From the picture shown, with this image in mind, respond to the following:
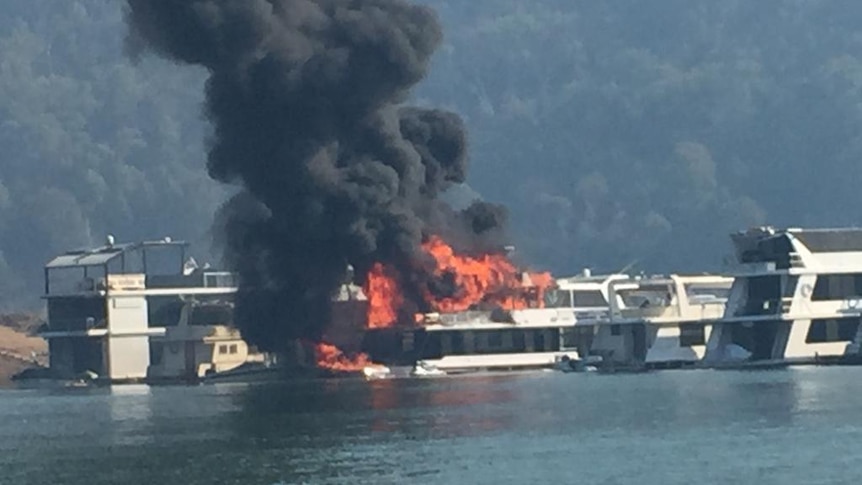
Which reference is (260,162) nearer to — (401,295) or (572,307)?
(401,295)

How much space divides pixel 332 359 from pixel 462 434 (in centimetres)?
4419

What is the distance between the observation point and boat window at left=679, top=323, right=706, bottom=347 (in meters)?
152

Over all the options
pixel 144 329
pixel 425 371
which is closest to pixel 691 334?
pixel 425 371

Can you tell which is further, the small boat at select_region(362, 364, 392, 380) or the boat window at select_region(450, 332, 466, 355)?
the boat window at select_region(450, 332, 466, 355)

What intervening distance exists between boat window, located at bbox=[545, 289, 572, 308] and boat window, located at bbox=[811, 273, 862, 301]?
55.3 feet

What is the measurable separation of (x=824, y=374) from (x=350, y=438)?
44.5 m

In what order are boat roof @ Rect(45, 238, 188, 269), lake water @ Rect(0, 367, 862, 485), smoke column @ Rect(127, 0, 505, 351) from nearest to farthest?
lake water @ Rect(0, 367, 862, 485) < smoke column @ Rect(127, 0, 505, 351) < boat roof @ Rect(45, 238, 188, 269)

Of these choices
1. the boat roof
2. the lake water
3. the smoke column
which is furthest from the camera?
the boat roof

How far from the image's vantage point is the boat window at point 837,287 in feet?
477

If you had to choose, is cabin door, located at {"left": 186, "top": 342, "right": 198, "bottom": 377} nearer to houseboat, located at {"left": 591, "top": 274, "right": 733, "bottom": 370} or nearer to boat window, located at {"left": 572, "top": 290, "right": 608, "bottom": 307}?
boat window, located at {"left": 572, "top": 290, "right": 608, "bottom": 307}

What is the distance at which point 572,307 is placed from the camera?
15575cm

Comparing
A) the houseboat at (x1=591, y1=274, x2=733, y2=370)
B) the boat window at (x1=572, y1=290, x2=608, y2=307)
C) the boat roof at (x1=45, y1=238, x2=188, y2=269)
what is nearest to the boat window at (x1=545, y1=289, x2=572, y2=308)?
the boat window at (x1=572, y1=290, x2=608, y2=307)

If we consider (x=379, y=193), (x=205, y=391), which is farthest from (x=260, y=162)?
(x=205, y=391)

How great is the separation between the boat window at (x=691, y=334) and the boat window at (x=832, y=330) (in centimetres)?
830
